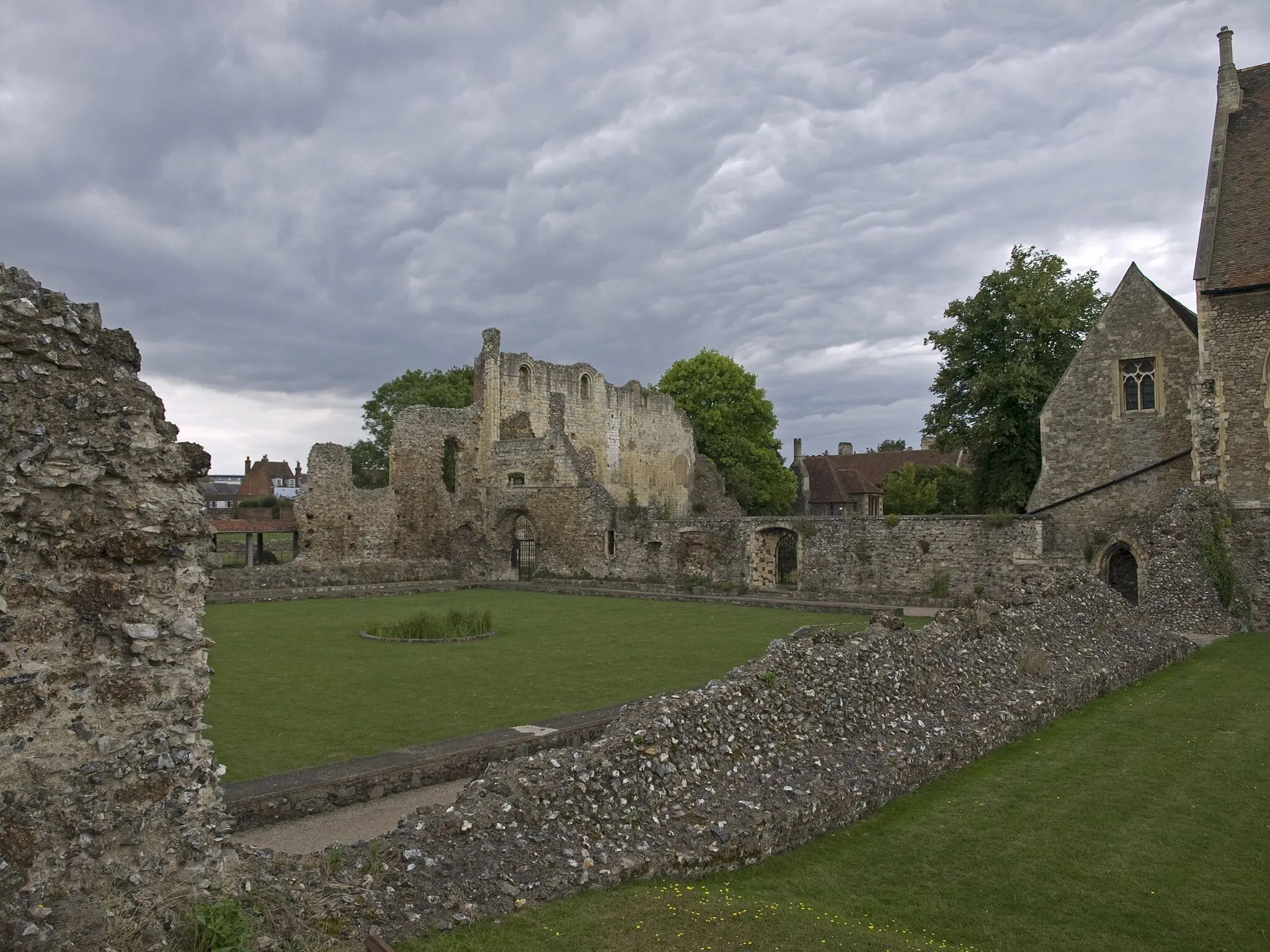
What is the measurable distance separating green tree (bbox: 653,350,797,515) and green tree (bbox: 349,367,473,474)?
1227cm

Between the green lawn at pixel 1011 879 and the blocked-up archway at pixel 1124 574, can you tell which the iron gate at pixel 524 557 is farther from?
the green lawn at pixel 1011 879

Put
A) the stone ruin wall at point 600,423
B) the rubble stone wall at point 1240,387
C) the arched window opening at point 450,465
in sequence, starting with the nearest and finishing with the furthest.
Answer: the rubble stone wall at point 1240,387, the arched window opening at point 450,465, the stone ruin wall at point 600,423

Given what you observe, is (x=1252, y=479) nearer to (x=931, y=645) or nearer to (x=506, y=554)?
(x=931, y=645)

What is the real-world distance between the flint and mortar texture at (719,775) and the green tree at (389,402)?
40463 mm

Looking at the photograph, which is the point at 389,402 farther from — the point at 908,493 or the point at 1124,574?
the point at 1124,574

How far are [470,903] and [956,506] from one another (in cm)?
3859

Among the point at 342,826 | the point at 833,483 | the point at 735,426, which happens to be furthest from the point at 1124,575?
the point at 833,483

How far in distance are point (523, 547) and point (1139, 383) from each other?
74.3ft

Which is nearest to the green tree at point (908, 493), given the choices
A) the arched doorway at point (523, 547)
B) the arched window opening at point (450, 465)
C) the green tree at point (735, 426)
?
the green tree at point (735, 426)

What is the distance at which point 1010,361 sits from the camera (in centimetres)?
2577

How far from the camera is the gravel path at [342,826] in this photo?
6289 millimetres

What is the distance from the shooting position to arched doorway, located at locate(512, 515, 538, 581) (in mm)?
34469

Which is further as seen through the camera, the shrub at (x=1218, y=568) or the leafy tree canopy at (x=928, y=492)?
the leafy tree canopy at (x=928, y=492)

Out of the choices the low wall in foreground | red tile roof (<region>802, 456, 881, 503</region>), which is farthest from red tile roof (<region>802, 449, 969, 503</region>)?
the low wall in foreground
